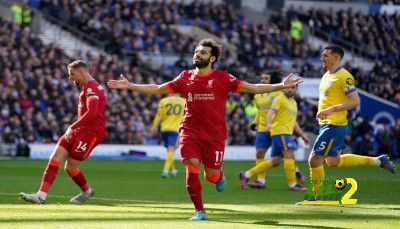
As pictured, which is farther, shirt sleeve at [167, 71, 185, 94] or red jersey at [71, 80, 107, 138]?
red jersey at [71, 80, 107, 138]

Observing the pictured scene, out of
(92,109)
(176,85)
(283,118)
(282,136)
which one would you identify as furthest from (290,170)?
(176,85)

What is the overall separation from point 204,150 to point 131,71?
2916cm

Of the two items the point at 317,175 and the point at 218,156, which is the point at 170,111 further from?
the point at 218,156

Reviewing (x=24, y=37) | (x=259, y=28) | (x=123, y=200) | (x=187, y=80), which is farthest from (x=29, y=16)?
(x=187, y=80)

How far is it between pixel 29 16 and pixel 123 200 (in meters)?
28.3

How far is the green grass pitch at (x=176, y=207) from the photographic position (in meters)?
11.4

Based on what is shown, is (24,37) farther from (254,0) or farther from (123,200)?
(123,200)

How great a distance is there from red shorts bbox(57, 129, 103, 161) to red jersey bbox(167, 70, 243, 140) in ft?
8.96

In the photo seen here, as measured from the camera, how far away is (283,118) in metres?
19.0

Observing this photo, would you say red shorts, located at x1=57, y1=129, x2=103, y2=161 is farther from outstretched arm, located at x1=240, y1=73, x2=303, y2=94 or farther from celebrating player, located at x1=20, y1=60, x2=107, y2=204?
outstretched arm, located at x1=240, y1=73, x2=303, y2=94

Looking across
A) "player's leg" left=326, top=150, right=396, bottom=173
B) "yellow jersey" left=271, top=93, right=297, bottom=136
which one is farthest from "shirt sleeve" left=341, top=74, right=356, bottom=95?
"yellow jersey" left=271, top=93, right=297, bottom=136

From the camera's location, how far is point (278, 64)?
45938mm

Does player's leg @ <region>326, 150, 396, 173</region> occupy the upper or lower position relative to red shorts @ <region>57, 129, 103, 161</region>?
lower

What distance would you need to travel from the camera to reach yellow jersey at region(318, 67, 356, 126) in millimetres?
14523
